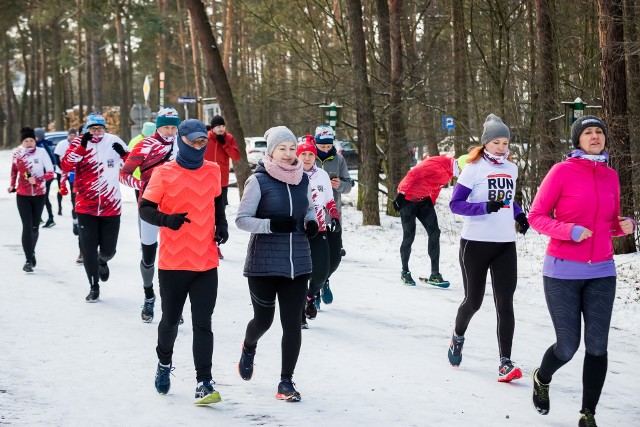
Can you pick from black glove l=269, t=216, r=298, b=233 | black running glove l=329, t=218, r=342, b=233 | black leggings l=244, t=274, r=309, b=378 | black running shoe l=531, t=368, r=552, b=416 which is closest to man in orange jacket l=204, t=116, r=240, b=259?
black running glove l=329, t=218, r=342, b=233

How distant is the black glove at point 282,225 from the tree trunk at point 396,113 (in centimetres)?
1402

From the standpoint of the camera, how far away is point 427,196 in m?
11.8

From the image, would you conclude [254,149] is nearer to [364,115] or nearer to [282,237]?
[364,115]

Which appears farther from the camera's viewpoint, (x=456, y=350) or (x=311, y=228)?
(x=456, y=350)

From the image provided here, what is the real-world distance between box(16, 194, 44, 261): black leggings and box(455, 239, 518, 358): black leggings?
7336mm

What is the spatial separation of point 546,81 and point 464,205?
1059cm

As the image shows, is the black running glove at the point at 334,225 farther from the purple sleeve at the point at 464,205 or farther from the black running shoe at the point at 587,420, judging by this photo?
the black running shoe at the point at 587,420

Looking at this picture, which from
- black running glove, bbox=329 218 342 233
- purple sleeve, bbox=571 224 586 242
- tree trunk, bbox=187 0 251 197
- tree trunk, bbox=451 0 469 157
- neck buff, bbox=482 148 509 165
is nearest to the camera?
purple sleeve, bbox=571 224 586 242

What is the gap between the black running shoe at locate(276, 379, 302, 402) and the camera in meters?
6.29

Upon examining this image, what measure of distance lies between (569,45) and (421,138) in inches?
175

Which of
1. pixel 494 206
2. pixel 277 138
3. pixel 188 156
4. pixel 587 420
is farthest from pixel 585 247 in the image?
pixel 188 156

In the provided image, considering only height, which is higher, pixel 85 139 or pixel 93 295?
pixel 85 139

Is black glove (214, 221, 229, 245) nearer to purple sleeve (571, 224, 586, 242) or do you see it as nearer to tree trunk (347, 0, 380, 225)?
purple sleeve (571, 224, 586, 242)

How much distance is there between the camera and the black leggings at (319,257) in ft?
27.6
